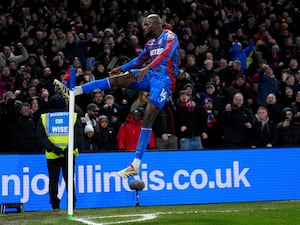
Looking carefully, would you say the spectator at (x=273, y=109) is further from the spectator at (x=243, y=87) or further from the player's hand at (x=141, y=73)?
the player's hand at (x=141, y=73)

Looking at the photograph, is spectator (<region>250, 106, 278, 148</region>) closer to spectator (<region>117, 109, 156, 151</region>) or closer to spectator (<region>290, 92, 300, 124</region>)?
spectator (<region>290, 92, 300, 124</region>)

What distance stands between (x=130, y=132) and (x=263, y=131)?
328cm

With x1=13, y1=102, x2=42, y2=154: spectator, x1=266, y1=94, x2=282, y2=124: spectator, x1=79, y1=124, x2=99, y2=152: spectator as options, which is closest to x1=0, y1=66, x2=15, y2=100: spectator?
x1=13, y1=102, x2=42, y2=154: spectator

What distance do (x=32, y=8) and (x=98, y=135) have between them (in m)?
8.47

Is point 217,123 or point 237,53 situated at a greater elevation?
point 237,53

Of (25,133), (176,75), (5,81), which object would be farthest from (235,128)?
(176,75)

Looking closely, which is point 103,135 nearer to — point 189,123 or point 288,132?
point 189,123

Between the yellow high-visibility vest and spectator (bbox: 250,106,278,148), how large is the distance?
542 centimetres

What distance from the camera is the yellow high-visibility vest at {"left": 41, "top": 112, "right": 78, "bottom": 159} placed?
14984 millimetres

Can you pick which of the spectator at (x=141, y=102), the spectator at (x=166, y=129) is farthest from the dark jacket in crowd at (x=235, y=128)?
the spectator at (x=141, y=102)

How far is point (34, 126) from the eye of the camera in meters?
17.7

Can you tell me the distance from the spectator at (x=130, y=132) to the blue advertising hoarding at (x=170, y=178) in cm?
68

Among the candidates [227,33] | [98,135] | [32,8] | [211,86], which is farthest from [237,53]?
[98,135]

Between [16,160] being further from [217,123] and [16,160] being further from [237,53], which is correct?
[237,53]
